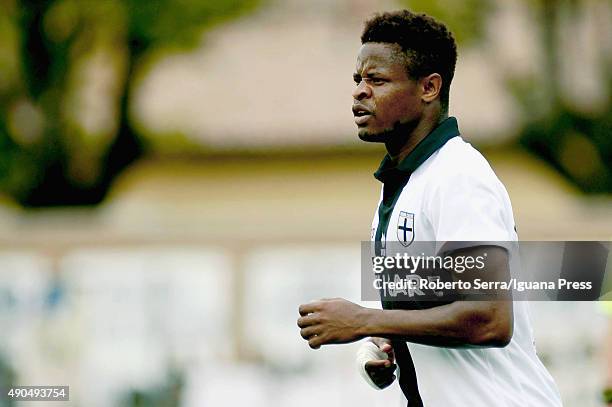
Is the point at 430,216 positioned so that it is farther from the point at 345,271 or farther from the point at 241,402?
the point at 345,271

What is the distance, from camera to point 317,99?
21.1 meters

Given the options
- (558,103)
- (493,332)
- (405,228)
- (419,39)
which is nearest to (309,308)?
(405,228)

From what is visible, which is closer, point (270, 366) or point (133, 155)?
point (270, 366)

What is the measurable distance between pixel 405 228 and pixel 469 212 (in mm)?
279

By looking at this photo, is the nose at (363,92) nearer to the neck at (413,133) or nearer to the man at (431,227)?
the man at (431,227)

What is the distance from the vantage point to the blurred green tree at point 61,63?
14273 mm

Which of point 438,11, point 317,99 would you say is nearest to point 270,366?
point 438,11

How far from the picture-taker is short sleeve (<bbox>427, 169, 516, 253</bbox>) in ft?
11.4

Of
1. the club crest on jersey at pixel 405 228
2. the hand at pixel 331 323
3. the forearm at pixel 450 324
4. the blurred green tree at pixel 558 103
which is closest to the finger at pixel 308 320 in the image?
the hand at pixel 331 323

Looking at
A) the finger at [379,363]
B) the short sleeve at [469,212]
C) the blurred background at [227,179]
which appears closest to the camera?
the short sleeve at [469,212]

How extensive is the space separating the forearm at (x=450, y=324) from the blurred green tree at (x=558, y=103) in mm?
11304

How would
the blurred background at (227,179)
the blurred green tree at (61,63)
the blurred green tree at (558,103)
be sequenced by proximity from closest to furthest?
the blurred background at (227,179), the blurred green tree at (61,63), the blurred green tree at (558,103)

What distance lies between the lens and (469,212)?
351cm

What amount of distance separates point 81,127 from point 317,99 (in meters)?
6.41
